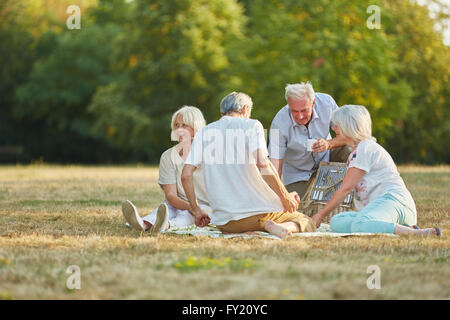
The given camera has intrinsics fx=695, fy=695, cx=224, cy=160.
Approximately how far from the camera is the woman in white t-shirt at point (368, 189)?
20.8ft

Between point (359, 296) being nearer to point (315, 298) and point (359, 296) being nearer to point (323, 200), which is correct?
point (315, 298)

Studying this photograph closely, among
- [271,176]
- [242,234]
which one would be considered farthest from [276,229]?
[271,176]

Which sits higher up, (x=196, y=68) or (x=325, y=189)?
(x=196, y=68)

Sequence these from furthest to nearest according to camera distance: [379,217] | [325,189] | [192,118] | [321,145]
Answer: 1. [325,189]
2. [321,145]
3. [192,118]
4. [379,217]

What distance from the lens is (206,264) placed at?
4516 millimetres

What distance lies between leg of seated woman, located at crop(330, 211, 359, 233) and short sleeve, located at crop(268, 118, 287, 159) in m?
1.20

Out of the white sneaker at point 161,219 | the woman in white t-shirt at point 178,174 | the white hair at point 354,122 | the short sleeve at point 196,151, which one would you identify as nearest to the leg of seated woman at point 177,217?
the woman in white t-shirt at point 178,174

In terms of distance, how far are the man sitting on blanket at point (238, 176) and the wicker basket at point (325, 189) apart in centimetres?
122

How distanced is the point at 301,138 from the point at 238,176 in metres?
1.97

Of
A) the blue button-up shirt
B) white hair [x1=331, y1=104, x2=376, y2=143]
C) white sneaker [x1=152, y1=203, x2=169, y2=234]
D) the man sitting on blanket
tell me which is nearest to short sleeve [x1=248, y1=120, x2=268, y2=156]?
the man sitting on blanket

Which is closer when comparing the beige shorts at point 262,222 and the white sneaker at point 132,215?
the beige shorts at point 262,222

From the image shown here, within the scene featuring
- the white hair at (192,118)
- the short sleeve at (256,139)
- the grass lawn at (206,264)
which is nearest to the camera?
the grass lawn at (206,264)

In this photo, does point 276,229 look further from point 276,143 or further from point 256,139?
point 276,143

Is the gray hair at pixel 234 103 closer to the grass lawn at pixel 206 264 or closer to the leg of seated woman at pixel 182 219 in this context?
the grass lawn at pixel 206 264
